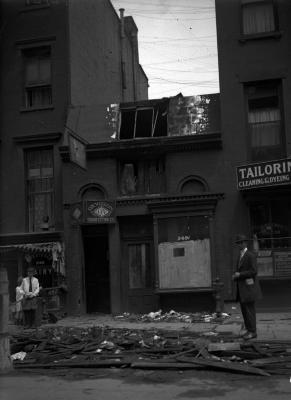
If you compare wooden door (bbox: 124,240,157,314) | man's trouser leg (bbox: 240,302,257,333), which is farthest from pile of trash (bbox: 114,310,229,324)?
man's trouser leg (bbox: 240,302,257,333)

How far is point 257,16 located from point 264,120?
312 cm

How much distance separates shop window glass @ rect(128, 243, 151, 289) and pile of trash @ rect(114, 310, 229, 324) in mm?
1086

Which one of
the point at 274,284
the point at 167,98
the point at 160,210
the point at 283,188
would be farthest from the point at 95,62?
the point at 274,284

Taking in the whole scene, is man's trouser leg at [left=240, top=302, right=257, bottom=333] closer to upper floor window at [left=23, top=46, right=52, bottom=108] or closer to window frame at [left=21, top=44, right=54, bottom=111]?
window frame at [left=21, top=44, right=54, bottom=111]

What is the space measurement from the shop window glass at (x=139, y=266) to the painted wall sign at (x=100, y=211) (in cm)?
113

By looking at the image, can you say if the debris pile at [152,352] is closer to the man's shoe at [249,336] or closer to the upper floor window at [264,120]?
the man's shoe at [249,336]

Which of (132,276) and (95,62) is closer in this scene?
(132,276)

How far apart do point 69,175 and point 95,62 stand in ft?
21.4

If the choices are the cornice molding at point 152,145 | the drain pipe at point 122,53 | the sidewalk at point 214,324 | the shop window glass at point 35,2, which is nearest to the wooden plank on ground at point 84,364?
the sidewalk at point 214,324

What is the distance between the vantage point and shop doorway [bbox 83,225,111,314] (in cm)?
1756

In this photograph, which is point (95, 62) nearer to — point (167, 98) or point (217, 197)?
point (167, 98)

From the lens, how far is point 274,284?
15797 millimetres

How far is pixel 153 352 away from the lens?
9.88 metres

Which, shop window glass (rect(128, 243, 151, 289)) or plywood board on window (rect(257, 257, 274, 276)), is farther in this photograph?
shop window glass (rect(128, 243, 151, 289))
